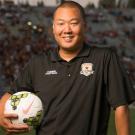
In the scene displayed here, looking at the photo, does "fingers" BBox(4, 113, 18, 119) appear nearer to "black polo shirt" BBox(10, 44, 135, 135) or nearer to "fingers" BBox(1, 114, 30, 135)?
"fingers" BBox(1, 114, 30, 135)

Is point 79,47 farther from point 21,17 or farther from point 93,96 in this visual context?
point 21,17

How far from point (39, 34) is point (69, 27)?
107ft

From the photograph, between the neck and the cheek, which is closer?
the cheek

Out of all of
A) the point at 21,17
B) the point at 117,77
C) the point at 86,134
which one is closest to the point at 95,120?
the point at 86,134

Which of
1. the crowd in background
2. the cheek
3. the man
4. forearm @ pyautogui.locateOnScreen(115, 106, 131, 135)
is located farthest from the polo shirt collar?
the crowd in background

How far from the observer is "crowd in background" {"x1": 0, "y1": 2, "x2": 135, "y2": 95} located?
30.2 m

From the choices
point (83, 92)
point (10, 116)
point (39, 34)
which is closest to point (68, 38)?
point (83, 92)

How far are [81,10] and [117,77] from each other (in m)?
0.59

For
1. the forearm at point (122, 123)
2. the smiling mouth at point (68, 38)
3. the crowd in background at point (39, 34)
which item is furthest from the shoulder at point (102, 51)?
the crowd in background at point (39, 34)

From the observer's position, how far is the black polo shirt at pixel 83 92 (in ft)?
11.8

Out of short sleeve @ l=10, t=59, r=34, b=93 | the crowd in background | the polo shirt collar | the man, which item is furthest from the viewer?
the crowd in background

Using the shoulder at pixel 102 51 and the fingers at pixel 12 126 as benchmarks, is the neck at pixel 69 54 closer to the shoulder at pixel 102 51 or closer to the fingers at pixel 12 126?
the shoulder at pixel 102 51

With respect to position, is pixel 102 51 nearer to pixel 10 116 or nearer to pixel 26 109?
pixel 26 109

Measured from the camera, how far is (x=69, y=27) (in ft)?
11.7
